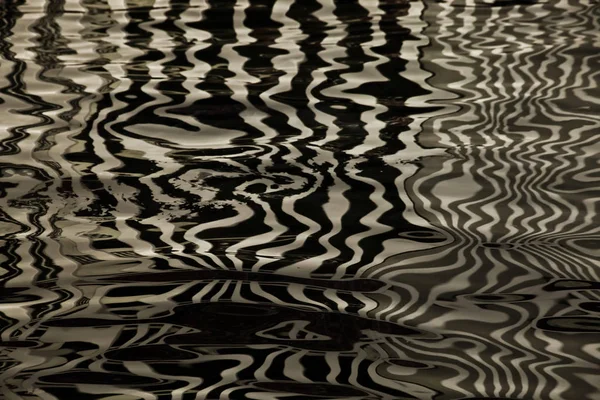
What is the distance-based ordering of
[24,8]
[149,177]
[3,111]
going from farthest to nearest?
1. [24,8]
2. [3,111]
3. [149,177]

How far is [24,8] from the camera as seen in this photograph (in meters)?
2.22

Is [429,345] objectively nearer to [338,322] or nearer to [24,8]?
[338,322]

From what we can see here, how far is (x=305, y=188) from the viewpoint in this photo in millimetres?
1302

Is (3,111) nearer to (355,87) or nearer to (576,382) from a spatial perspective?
(355,87)

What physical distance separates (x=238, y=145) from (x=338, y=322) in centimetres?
56

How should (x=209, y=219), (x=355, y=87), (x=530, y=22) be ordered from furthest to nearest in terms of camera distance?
(x=530, y=22)
(x=355, y=87)
(x=209, y=219)

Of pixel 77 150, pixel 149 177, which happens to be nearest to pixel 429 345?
pixel 149 177

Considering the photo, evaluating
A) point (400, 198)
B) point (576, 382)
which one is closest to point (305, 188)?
point (400, 198)

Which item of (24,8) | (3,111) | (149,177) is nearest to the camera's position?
(149,177)

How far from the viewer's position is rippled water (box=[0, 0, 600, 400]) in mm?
890

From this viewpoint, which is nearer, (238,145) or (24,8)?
(238,145)

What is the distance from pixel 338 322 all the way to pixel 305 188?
377mm

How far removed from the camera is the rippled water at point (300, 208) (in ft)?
2.92

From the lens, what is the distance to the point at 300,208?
48.7 inches
